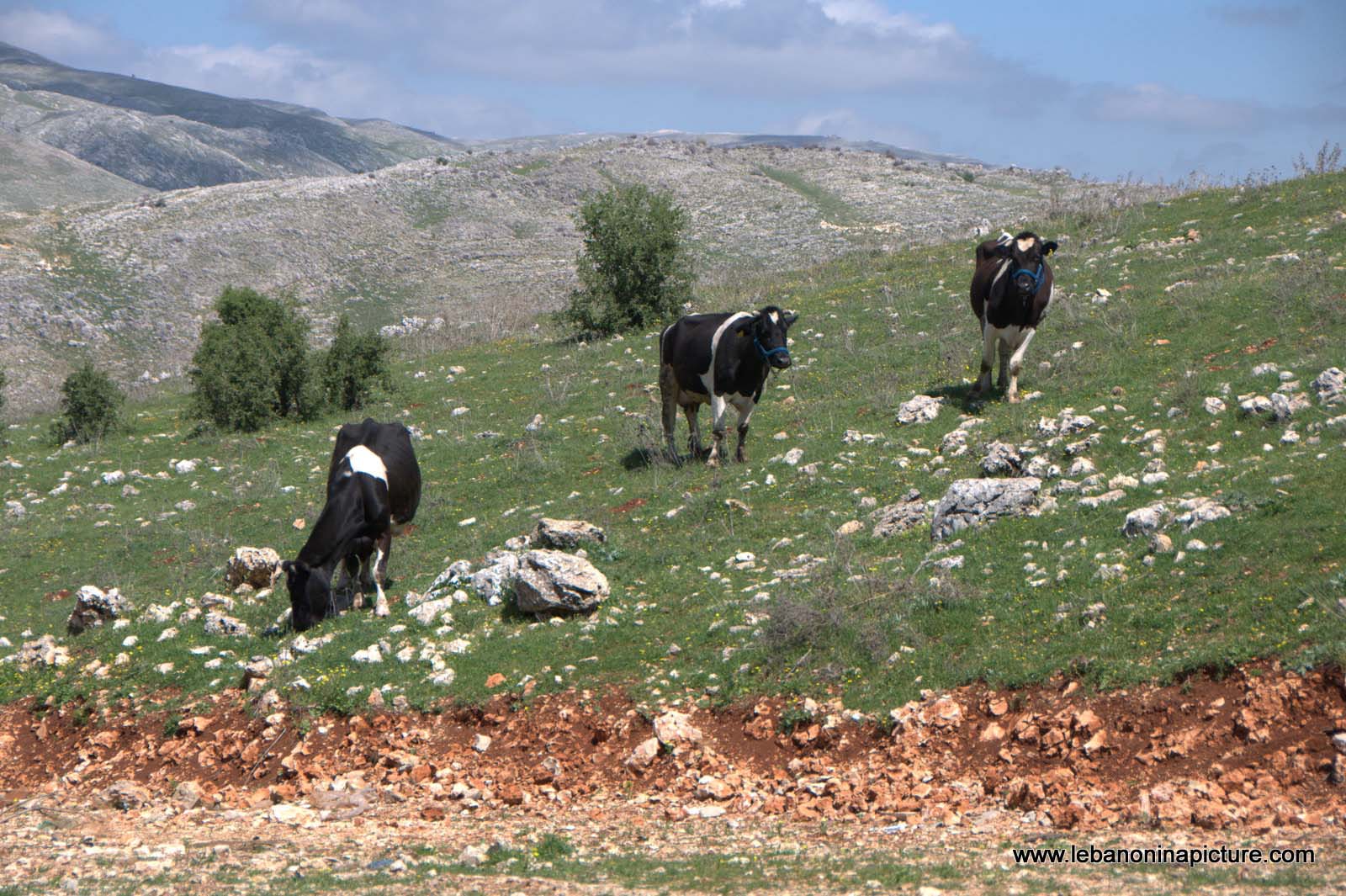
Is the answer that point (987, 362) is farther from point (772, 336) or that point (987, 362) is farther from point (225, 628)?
point (225, 628)

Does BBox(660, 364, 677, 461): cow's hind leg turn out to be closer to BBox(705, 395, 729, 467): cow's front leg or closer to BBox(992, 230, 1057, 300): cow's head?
BBox(705, 395, 729, 467): cow's front leg

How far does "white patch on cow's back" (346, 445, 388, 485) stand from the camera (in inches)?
507

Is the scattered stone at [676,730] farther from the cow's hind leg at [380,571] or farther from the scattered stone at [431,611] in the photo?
the cow's hind leg at [380,571]

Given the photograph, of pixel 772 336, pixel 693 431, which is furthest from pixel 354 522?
pixel 772 336

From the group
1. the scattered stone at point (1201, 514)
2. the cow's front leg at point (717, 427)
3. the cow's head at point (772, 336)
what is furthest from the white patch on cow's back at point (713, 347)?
the scattered stone at point (1201, 514)

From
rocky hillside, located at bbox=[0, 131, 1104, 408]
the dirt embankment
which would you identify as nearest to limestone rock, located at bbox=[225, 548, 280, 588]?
the dirt embankment

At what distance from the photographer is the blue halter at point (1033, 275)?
16453mm

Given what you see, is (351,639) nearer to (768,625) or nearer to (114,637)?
(114,637)

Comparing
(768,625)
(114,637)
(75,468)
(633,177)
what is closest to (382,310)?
(633,177)

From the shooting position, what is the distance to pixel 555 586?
11.2 m

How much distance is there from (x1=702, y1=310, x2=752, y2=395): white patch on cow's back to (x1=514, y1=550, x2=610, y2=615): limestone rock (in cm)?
553

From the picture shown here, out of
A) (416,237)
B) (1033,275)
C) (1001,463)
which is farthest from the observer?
(416,237)

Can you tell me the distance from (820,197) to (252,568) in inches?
2366

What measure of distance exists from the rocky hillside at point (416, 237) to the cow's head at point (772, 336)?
768 inches
